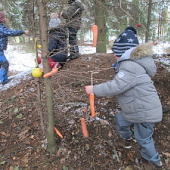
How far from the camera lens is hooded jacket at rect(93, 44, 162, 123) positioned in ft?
6.35

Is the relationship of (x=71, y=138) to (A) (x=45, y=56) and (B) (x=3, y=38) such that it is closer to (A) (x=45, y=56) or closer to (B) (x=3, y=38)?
(A) (x=45, y=56)

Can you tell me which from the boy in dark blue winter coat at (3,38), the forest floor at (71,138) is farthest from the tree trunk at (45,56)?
the boy in dark blue winter coat at (3,38)

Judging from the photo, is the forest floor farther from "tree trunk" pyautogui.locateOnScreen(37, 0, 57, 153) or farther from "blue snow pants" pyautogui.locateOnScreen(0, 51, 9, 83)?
"blue snow pants" pyautogui.locateOnScreen(0, 51, 9, 83)

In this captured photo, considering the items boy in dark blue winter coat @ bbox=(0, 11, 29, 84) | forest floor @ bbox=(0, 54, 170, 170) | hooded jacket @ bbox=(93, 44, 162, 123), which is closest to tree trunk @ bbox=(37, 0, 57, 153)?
forest floor @ bbox=(0, 54, 170, 170)

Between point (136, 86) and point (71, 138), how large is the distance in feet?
4.22

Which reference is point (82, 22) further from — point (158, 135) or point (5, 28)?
point (5, 28)

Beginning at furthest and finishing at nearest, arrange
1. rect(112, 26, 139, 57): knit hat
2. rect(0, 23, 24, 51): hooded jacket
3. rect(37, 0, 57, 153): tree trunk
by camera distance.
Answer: rect(0, 23, 24, 51): hooded jacket → rect(112, 26, 139, 57): knit hat → rect(37, 0, 57, 153): tree trunk

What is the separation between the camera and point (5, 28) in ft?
14.4

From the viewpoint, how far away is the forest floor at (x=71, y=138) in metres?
2.31

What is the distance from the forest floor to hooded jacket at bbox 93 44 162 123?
218 millimetres

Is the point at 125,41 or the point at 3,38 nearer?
the point at 125,41

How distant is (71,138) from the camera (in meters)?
2.63

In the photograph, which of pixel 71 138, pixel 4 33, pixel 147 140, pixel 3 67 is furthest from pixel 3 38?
pixel 147 140

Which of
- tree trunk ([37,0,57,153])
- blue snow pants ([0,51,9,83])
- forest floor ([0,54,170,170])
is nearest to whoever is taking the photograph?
tree trunk ([37,0,57,153])
